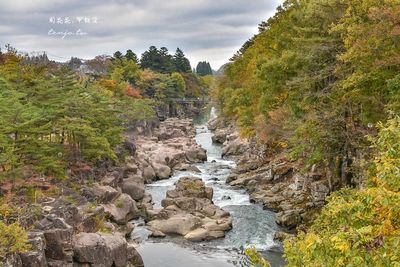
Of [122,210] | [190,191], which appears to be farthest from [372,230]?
[190,191]

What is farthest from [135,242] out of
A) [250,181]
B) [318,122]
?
[250,181]

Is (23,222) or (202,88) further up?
(202,88)

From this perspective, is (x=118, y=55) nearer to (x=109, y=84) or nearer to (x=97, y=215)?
(x=109, y=84)

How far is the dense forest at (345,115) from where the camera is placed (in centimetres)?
751

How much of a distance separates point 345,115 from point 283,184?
12.7m

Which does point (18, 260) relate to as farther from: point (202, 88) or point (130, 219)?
point (202, 88)

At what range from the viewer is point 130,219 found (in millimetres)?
31531

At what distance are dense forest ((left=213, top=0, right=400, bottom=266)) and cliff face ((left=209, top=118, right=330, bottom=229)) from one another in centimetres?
185

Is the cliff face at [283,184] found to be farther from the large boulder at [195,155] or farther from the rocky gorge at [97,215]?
the rocky gorge at [97,215]

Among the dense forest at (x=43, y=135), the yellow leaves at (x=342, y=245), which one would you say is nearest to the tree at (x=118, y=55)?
the dense forest at (x=43, y=135)

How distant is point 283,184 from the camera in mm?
36469

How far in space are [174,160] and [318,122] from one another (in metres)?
28.1

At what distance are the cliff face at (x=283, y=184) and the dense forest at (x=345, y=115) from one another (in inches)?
72.9

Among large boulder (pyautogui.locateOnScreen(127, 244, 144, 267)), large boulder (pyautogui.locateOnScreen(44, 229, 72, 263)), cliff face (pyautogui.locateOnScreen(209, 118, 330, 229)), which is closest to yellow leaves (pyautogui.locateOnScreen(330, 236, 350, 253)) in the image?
large boulder (pyautogui.locateOnScreen(44, 229, 72, 263))
